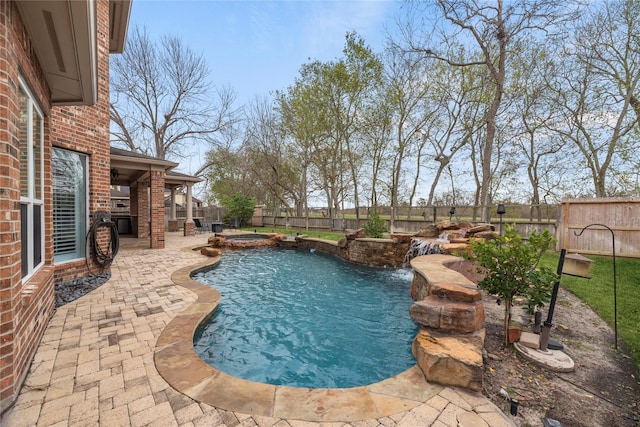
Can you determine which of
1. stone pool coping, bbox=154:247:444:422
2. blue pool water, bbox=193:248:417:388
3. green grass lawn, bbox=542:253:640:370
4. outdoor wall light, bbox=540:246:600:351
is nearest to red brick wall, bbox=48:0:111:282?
blue pool water, bbox=193:248:417:388

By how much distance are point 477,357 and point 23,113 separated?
451 centimetres

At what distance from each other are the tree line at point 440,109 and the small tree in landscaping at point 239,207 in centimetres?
274

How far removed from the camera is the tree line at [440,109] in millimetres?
9445

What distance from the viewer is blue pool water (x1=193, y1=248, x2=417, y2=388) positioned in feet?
9.37

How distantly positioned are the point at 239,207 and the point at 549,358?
17459 millimetres

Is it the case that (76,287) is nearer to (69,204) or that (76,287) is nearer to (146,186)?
(69,204)

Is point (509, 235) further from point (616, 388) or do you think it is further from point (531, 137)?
point (531, 137)

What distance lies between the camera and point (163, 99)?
1745cm

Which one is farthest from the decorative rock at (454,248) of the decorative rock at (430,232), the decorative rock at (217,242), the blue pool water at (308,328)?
the decorative rock at (217,242)

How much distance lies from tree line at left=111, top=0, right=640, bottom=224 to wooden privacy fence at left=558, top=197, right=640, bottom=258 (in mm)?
2686

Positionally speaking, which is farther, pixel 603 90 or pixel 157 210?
pixel 603 90

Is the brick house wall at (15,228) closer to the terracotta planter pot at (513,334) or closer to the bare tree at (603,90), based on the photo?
the terracotta planter pot at (513,334)

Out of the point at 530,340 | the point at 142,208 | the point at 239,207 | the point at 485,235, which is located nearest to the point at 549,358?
the point at 530,340

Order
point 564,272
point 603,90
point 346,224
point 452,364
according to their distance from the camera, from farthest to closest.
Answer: point 346,224 → point 603,90 → point 564,272 → point 452,364
